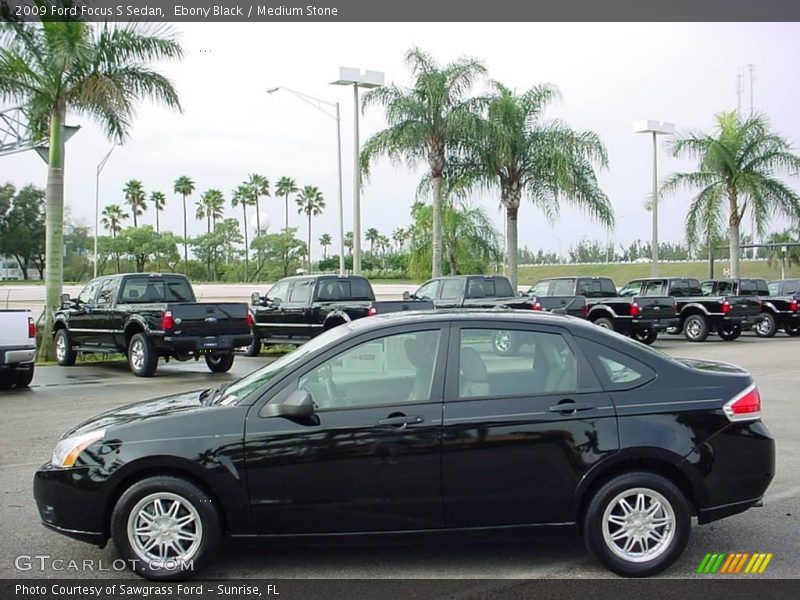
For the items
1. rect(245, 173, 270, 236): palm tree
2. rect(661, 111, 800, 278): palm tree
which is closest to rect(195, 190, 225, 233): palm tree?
rect(245, 173, 270, 236): palm tree

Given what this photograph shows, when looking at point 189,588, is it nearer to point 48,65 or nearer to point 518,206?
point 48,65

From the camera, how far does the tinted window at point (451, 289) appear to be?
21141 mm

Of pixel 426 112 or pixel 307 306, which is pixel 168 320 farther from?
pixel 426 112

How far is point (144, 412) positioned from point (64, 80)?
16539mm

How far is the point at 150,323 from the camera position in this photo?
15625mm

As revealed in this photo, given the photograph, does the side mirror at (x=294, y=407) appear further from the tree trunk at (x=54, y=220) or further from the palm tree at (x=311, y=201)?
the palm tree at (x=311, y=201)

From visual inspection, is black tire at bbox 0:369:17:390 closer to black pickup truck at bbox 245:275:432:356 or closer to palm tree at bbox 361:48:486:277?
black pickup truck at bbox 245:275:432:356

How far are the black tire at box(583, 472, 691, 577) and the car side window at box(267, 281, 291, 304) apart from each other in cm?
1511

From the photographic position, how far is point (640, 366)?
17.1ft

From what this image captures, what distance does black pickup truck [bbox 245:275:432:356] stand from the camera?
1847cm

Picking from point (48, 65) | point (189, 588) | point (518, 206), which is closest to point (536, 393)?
point (189, 588)

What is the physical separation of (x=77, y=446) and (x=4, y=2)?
54.7ft

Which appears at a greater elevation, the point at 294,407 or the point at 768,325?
the point at 294,407

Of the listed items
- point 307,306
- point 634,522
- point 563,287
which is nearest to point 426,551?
point 634,522
